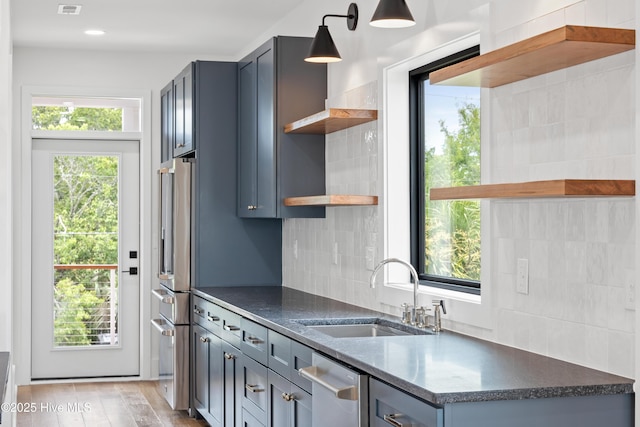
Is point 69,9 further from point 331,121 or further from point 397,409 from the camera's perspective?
point 397,409

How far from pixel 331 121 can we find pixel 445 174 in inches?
29.8

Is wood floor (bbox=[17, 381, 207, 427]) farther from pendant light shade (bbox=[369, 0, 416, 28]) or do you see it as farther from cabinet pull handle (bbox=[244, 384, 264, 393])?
pendant light shade (bbox=[369, 0, 416, 28])

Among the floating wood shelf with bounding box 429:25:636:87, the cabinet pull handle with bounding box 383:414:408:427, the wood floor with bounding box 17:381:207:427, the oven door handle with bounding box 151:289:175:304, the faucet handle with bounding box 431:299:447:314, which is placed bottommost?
the wood floor with bounding box 17:381:207:427

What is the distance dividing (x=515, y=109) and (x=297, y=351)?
131 cm

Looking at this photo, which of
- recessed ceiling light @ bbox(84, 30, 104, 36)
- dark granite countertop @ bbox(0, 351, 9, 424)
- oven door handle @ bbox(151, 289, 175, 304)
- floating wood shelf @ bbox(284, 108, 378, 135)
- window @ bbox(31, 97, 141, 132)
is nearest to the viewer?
dark granite countertop @ bbox(0, 351, 9, 424)

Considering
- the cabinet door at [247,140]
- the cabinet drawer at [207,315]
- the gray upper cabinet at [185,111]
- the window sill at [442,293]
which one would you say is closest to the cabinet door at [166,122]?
the gray upper cabinet at [185,111]

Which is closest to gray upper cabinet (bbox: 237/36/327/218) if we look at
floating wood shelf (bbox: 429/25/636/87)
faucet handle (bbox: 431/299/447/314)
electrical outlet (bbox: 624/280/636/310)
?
faucet handle (bbox: 431/299/447/314)

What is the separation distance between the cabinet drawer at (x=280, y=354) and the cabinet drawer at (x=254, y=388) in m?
0.15

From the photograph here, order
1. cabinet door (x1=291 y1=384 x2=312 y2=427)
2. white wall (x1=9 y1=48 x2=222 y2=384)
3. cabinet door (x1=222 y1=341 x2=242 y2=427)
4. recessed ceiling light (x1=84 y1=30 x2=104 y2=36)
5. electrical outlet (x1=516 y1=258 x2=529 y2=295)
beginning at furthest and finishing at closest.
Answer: white wall (x1=9 y1=48 x2=222 y2=384) → recessed ceiling light (x1=84 y1=30 x2=104 y2=36) → cabinet door (x1=222 y1=341 x2=242 y2=427) → cabinet door (x1=291 y1=384 x2=312 y2=427) → electrical outlet (x1=516 y1=258 x2=529 y2=295)

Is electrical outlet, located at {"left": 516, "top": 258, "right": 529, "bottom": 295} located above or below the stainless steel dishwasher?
above

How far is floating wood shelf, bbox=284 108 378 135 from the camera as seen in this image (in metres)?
4.27

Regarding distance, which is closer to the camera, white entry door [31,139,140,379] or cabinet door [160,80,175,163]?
cabinet door [160,80,175,163]

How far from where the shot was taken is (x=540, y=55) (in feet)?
8.55

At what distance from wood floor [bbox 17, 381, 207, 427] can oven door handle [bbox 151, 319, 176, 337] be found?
1.77 ft
